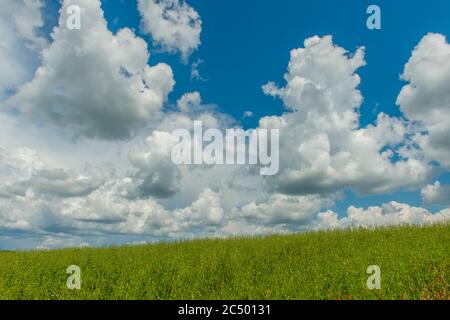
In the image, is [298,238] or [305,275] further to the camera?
[298,238]

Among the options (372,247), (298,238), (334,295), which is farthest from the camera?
(298,238)

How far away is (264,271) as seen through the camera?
16609 millimetres

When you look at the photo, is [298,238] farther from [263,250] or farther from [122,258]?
[122,258]

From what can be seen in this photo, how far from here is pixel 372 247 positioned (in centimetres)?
2000

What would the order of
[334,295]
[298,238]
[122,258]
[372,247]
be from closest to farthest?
[334,295], [372,247], [122,258], [298,238]

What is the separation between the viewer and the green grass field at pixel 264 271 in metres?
13.1

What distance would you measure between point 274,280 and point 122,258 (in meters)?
10.1

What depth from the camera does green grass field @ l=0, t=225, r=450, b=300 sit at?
13070mm

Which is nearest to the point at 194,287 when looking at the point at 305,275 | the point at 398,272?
the point at 305,275

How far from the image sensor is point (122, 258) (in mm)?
21594
